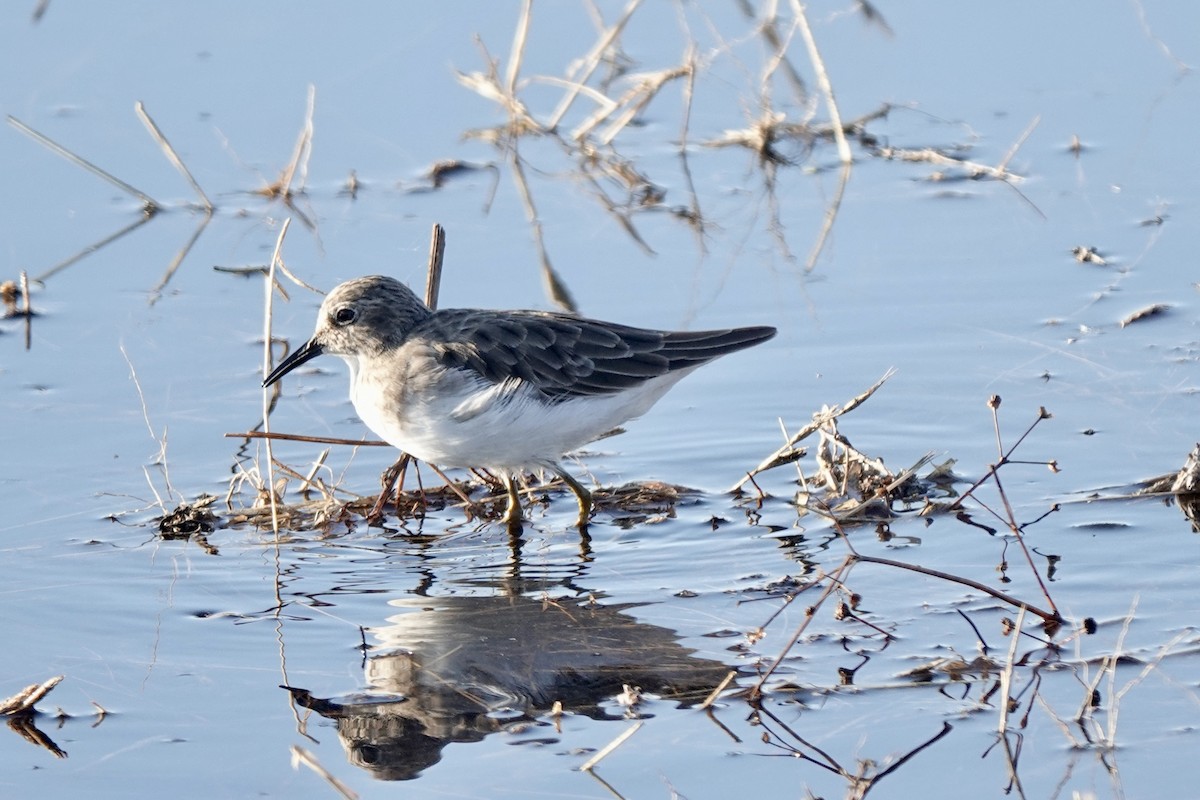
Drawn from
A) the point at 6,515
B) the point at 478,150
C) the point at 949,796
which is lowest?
the point at 949,796

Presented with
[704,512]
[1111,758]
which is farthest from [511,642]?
[1111,758]

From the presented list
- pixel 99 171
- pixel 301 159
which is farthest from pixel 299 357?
pixel 99 171

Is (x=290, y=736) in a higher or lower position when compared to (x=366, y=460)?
lower

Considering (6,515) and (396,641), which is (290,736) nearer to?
(396,641)

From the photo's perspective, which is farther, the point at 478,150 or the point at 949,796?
the point at 478,150

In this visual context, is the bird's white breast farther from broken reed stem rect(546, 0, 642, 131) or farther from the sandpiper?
broken reed stem rect(546, 0, 642, 131)

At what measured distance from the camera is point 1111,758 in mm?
5098

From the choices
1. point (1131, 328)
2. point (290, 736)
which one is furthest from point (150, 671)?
point (1131, 328)

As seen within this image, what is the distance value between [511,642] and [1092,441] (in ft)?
10.2

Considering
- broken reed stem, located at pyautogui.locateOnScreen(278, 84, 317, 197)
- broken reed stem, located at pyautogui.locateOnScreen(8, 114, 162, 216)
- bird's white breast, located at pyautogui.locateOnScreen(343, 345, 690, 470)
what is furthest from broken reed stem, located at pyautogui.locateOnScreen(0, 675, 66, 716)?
broken reed stem, located at pyautogui.locateOnScreen(8, 114, 162, 216)

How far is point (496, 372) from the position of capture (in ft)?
24.8

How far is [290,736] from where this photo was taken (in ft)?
18.3

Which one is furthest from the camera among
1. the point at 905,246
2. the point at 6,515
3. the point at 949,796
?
the point at 905,246

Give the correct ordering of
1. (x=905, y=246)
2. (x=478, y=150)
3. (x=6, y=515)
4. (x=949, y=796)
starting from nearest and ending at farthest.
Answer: (x=949, y=796) → (x=6, y=515) → (x=905, y=246) → (x=478, y=150)
